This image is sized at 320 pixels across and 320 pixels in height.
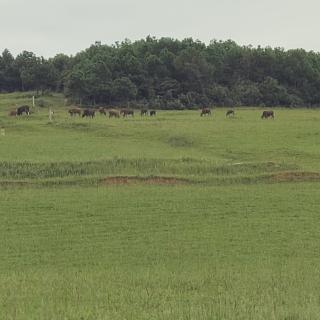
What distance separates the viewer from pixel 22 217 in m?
21.7

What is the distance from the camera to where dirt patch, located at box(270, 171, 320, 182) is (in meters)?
28.9

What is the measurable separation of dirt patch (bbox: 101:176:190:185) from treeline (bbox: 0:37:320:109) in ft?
180

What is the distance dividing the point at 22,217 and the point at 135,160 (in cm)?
1114

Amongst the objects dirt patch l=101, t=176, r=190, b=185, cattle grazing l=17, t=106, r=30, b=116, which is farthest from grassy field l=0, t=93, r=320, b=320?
cattle grazing l=17, t=106, r=30, b=116

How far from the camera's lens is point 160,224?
67.9 feet

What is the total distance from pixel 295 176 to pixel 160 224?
1085 centimetres

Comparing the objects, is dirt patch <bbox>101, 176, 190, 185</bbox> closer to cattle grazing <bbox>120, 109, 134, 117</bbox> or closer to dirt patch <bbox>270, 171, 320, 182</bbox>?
A: dirt patch <bbox>270, 171, 320, 182</bbox>

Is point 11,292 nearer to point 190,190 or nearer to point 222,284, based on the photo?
point 222,284

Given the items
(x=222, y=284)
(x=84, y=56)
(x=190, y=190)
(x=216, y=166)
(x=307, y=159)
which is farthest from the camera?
(x=84, y=56)

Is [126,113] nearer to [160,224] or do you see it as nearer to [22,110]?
[22,110]

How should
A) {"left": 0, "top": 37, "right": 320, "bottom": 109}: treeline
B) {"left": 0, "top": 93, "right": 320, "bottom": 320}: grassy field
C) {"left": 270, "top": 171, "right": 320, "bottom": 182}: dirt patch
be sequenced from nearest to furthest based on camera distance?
{"left": 0, "top": 93, "right": 320, "bottom": 320}: grassy field
{"left": 270, "top": 171, "right": 320, "bottom": 182}: dirt patch
{"left": 0, "top": 37, "right": 320, "bottom": 109}: treeline

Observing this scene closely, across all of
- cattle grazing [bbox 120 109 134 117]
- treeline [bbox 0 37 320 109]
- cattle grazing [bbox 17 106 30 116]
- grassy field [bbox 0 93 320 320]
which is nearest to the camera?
grassy field [bbox 0 93 320 320]

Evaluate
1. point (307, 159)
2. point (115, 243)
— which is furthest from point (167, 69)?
point (115, 243)

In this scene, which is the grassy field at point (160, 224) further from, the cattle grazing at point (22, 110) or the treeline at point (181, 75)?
the treeline at point (181, 75)
